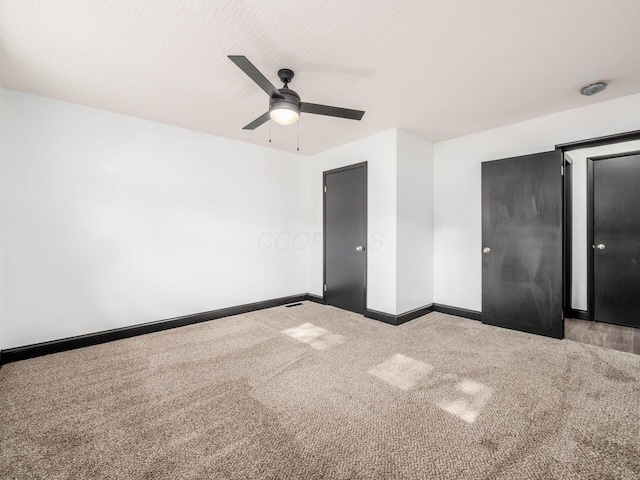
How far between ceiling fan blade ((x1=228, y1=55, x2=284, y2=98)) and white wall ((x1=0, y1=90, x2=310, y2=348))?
2253 mm

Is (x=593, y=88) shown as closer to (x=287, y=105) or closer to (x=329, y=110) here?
(x=329, y=110)

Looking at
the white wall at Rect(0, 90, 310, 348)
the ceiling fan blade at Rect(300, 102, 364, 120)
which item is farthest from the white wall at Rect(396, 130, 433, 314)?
the ceiling fan blade at Rect(300, 102, 364, 120)

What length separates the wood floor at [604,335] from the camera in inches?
124

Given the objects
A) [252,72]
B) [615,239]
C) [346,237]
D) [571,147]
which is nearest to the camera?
[252,72]

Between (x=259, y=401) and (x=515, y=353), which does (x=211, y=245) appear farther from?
(x=515, y=353)

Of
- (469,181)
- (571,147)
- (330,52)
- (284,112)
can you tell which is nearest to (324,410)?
(284,112)

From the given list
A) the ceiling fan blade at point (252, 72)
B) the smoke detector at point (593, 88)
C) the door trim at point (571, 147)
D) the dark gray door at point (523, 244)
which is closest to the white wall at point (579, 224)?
the door trim at point (571, 147)

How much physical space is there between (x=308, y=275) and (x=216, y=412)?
3.51 meters

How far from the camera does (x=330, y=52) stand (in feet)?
7.42

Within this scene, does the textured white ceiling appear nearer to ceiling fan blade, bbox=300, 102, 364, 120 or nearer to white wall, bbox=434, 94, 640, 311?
white wall, bbox=434, 94, 640, 311

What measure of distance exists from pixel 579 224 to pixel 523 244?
140cm

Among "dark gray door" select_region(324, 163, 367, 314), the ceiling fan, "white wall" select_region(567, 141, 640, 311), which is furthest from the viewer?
"dark gray door" select_region(324, 163, 367, 314)

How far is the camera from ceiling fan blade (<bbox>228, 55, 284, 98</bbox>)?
5.88 feet

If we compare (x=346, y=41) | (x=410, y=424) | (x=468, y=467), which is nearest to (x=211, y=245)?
(x=346, y=41)
